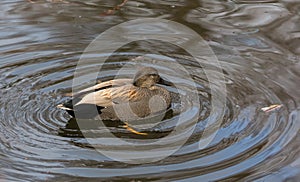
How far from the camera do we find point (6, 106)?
672 cm

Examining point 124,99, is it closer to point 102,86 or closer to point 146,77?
point 102,86

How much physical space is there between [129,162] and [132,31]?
3.35 meters

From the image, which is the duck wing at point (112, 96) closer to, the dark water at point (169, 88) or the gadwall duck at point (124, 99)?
the gadwall duck at point (124, 99)

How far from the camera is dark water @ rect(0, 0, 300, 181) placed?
222 inches

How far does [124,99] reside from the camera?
6930 millimetres

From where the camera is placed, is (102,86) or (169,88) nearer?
(102,86)

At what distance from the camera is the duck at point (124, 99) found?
665 cm

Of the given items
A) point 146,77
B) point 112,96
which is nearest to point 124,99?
point 112,96

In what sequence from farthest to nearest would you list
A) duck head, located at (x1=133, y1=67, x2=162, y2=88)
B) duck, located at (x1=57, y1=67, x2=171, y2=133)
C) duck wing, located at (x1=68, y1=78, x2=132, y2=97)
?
duck head, located at (x1=133, y1=67, x2=162, y2=88) → duck wing, located at (x1=68, y1=78, x2=132, y2=97) → duck, located at (x1=57, y1=67, x2=171, y2=133)

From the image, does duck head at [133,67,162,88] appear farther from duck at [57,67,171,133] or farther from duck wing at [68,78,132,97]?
duck wing at [68,78,132,97]

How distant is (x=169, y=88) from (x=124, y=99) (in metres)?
0.65

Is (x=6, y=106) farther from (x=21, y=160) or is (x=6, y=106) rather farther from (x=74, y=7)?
(x=74, y=7)

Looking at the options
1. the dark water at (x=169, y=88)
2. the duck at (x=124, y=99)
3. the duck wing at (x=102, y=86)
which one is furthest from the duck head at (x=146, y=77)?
the dark water at (x=169, y=88)

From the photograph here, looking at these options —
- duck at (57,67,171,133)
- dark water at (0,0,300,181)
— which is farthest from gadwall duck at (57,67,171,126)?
dark water at (0,0,300,181)
